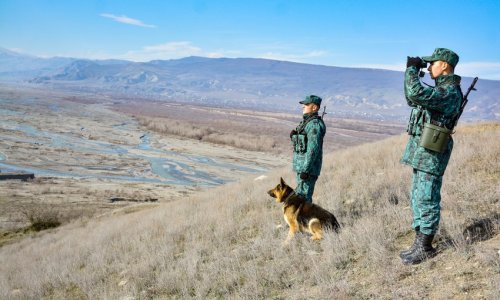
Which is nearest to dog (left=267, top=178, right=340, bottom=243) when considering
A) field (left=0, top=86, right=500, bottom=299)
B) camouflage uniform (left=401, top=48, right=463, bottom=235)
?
field (left=0, top=86, right=500, bottom=299)

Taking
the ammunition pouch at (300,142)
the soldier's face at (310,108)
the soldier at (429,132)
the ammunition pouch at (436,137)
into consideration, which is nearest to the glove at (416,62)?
the soldier at (429,132)

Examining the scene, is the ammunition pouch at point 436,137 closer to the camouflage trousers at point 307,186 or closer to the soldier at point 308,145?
the soldier at point 308,145

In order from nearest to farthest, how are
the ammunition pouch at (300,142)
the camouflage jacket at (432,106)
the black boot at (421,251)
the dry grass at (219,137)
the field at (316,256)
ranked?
the camouflage jacket at (432,106), the field at (316,256), the black boot at (421,251), the ammunition pouch at (300,142), the dry grass at (219,137)

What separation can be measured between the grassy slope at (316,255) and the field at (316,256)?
2 cm

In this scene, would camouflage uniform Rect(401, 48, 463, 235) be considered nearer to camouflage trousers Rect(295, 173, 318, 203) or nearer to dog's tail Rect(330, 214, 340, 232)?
dog's tail Rect(330, 214, 340, 232)

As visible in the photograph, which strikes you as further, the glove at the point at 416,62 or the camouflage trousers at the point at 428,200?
the camouflage trousers at the point at 428,200

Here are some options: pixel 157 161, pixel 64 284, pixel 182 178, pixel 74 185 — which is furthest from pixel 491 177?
pixel 157 161

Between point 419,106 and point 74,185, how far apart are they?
→ 3236cm

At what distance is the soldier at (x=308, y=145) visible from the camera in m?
6.22

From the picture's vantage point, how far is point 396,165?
11.1m

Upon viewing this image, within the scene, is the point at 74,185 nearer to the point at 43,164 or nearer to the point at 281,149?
the point at 43,164

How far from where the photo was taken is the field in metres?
4.18

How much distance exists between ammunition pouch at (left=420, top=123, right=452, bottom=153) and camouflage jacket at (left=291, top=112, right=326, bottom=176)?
222 centimetres

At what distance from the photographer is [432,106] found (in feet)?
13.0
